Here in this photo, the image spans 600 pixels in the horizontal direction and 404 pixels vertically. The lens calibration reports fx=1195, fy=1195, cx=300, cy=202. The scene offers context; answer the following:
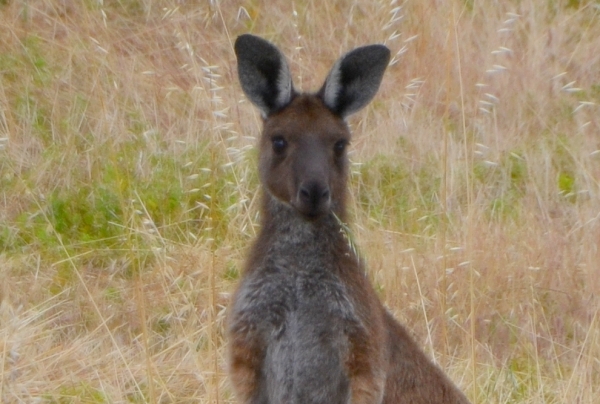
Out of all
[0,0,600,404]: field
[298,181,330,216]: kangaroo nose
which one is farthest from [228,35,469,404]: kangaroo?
[0,0,600,404]: field

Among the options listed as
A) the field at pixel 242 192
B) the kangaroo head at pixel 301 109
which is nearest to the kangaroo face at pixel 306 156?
the kangaroo head at pixel 301 109

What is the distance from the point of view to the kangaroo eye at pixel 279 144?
454 centimetres

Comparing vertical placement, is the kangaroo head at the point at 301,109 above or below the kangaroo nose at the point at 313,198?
above

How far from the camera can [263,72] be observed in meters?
4.59

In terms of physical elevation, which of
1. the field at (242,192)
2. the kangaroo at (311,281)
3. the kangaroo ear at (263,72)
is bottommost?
the field at (242,192)

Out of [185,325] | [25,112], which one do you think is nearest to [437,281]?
[185,325]

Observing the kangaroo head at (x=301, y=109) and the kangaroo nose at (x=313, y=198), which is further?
the kangaroo head at (x=301, y=109)

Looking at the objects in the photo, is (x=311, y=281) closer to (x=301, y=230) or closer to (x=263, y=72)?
(x=301, y=230)

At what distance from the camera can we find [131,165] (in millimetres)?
7527

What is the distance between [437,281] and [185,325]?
131cm

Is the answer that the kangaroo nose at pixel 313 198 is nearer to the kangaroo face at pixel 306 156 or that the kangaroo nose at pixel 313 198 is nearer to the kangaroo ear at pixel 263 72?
the kangaroo face at pixel 306 156

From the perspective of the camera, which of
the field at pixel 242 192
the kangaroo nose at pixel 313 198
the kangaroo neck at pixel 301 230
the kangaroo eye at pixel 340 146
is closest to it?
the kangaroo nose at pixel 313 198

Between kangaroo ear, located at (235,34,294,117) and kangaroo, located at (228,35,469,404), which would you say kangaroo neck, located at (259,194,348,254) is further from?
kangaroo ear, located at (235,34,294,117)

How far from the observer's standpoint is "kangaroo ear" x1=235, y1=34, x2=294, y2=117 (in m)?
4.52
